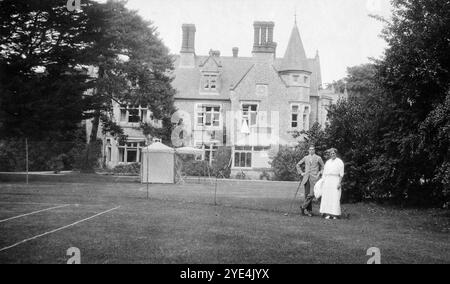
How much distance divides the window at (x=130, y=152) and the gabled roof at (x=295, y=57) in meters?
15.5

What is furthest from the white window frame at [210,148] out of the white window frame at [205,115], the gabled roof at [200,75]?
the gabled roof at [200,75]

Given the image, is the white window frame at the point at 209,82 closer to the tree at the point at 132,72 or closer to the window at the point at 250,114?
the window at the point at 250,114

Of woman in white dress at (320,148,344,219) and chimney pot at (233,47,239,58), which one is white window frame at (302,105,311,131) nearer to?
chimney pot at (233,47,239,58)

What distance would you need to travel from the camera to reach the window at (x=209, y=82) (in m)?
43.1

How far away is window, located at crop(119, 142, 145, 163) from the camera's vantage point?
39625 millimetres

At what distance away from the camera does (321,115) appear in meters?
42.9

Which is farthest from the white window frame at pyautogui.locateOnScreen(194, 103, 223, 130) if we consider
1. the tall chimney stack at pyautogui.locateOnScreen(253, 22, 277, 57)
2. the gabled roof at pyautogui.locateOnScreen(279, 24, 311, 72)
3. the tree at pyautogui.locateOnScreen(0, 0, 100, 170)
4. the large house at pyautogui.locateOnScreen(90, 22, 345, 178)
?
the tree at pyautogui.locateOnScreen(0, 0, 100, 170)

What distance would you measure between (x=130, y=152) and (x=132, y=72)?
1278 cm

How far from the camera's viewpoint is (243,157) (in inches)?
1560

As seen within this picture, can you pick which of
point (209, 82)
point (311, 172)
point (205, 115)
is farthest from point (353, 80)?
point (311, 172)

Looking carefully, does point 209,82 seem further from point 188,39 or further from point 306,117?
point 306,117

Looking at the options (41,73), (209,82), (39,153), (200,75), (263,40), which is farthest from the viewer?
(200,75)

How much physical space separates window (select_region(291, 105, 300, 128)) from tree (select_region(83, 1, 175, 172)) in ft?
41.1
